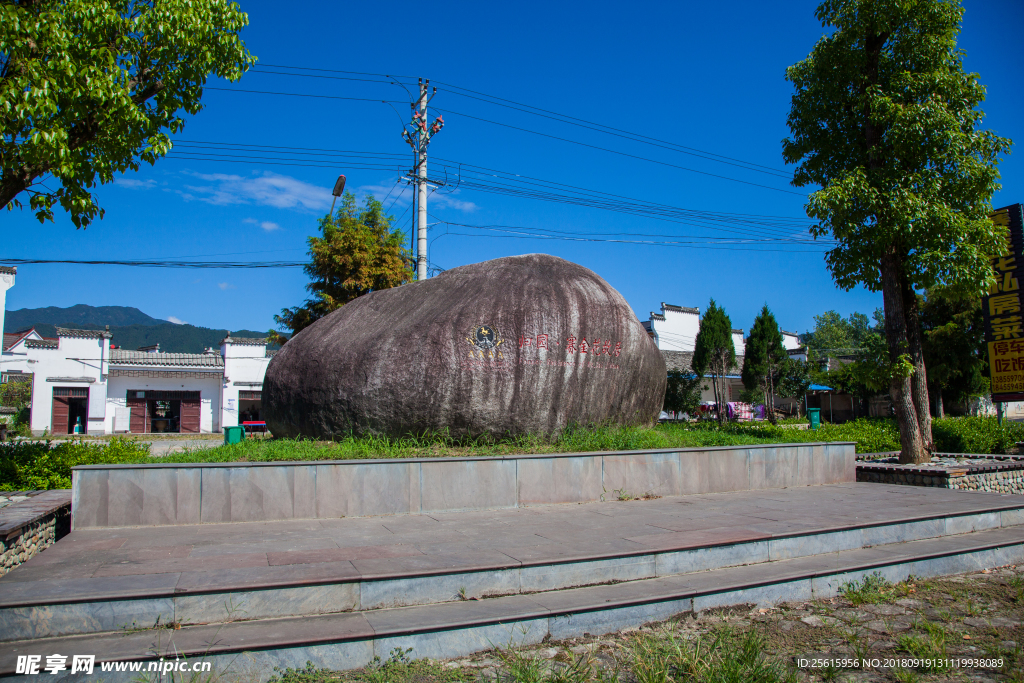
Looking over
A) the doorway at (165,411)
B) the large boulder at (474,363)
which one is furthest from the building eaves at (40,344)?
the large boulder at (474,363)

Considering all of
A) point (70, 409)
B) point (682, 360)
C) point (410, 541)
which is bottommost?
point (410, 541)

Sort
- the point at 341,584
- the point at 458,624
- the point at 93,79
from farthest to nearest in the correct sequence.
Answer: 1. the point at 93,79
2. the point at 341,584
3. the point at 458,624

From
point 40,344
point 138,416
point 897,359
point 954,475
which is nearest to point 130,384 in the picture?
point 138,416

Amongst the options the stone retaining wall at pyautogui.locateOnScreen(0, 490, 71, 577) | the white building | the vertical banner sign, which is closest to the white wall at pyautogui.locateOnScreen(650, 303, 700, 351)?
the white building

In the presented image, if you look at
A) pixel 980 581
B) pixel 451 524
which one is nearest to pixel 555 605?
pixel 451 524

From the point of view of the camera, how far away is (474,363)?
791 centimetres

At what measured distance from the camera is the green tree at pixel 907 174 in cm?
980

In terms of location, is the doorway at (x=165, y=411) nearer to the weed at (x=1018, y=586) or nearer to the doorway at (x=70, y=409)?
the doorway at (x=70, y=409)

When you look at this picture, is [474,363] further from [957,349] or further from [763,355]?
[763,355]

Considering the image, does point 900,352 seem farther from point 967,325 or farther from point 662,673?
point 967,325

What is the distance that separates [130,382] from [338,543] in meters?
26.3

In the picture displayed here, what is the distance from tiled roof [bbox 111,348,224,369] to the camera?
27.5m

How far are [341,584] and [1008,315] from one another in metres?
12.8

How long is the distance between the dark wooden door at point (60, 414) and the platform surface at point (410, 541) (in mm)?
24877
